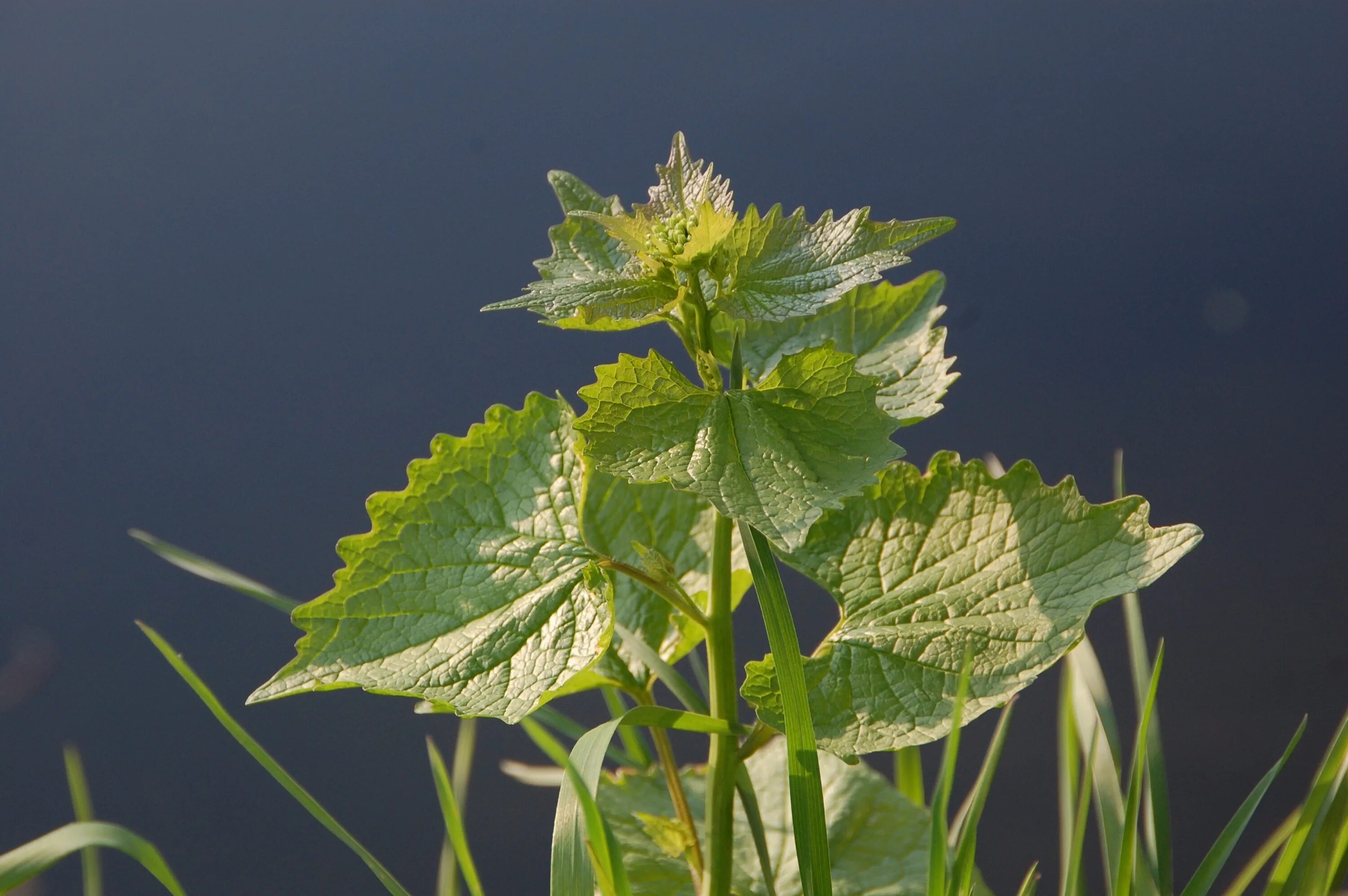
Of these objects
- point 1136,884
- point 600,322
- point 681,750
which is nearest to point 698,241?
point 600,322

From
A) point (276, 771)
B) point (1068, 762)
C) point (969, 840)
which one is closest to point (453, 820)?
point (276, 771)

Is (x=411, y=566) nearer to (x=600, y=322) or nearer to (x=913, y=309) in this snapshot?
(x=600, y=322)

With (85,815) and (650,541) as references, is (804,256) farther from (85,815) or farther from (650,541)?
(85,815)

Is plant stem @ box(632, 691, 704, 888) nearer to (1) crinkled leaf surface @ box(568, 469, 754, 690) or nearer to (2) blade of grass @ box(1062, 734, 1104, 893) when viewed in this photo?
(1) crinkled leaf surface @ box(568, 469, 754, 690)

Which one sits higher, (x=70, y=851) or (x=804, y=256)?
(x=804, y=256)

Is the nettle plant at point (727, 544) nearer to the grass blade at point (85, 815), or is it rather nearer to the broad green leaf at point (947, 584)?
the broad green leaf at point (947, 584)

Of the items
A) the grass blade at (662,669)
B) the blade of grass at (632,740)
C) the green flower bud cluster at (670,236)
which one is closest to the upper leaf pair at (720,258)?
the green flower bud cluster at (670,236)
